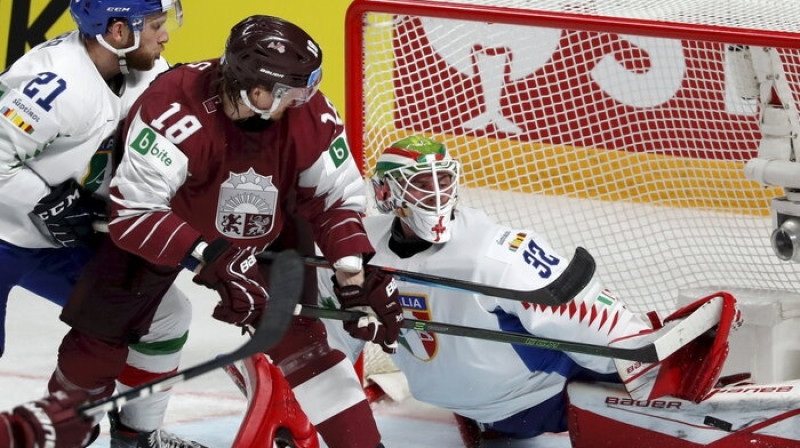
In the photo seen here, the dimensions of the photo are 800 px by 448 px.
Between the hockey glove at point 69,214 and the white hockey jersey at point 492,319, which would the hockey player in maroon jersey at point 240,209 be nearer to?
the hockey glove at point 69,214

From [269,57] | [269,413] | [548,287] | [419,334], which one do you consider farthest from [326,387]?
[269,57]

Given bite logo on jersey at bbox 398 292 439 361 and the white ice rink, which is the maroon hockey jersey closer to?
bite logo on jersey at bbox 398 292 439 361

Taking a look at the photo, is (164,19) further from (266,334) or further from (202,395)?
(202,395)

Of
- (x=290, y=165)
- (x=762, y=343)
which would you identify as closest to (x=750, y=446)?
(x=762, y=343)

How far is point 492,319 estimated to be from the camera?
119 inches

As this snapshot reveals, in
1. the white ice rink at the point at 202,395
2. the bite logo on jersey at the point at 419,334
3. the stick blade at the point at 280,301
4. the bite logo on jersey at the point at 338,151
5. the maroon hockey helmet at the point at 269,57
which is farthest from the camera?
the white ice rink at the point at 202,395

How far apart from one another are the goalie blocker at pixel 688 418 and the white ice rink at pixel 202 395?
0.31m

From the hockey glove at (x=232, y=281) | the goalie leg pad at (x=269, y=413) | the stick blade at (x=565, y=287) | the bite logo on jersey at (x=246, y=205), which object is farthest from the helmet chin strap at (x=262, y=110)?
the stick blade at (x=565, y=287)

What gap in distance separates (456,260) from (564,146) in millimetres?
1491

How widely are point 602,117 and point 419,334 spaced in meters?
1.81

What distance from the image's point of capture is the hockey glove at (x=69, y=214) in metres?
2.74

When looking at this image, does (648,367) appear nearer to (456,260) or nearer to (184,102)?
(456,260)

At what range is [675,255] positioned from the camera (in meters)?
4.35

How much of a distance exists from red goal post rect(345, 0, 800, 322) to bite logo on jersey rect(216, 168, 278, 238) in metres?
0.86
